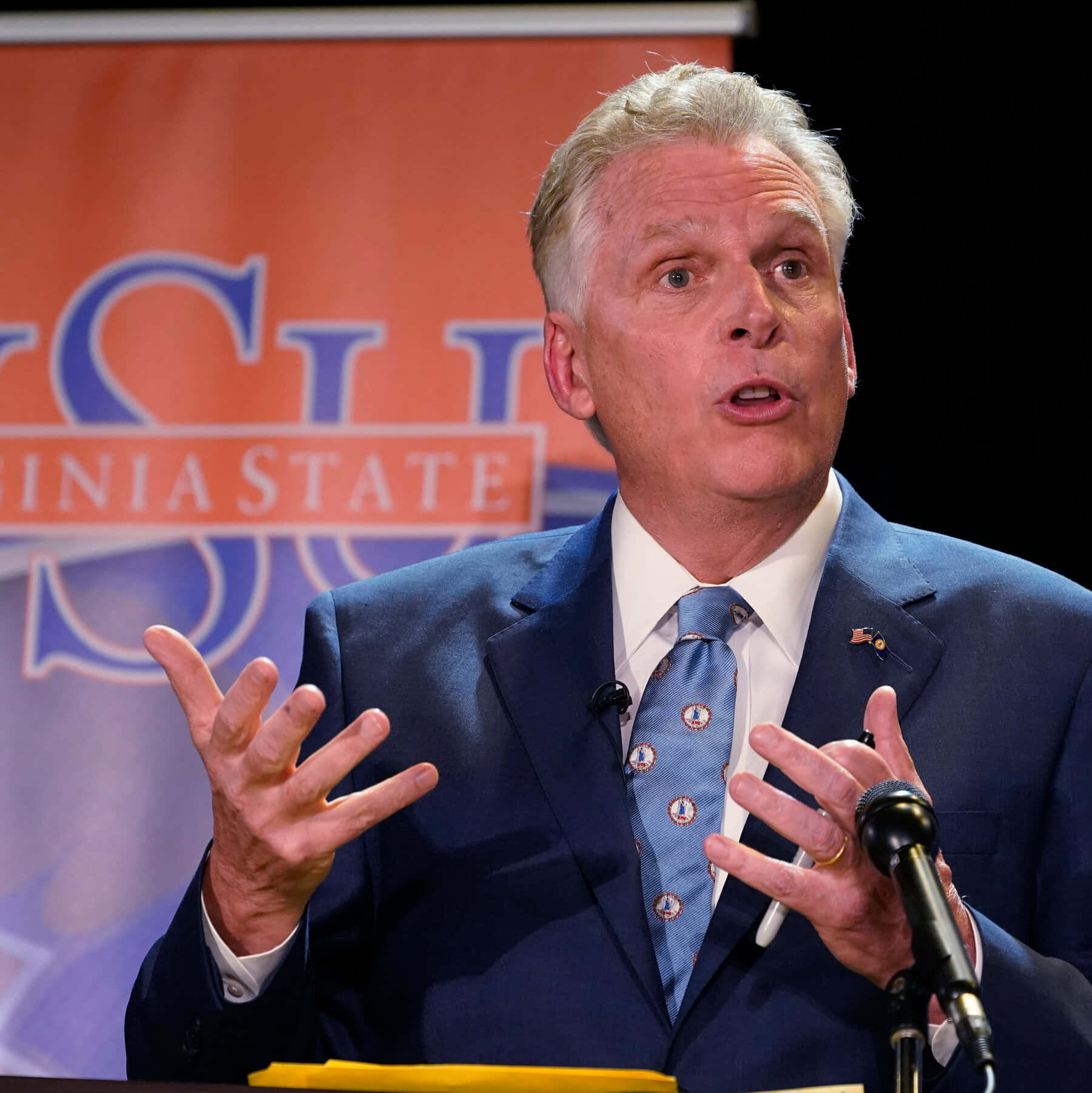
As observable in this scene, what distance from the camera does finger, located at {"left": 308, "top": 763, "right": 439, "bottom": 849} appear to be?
156 cm

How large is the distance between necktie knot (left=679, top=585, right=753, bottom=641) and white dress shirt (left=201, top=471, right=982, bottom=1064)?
0.02m

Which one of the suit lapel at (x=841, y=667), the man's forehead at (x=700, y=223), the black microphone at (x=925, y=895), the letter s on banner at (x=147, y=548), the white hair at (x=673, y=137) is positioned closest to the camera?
the black microphone at (x=925, y=895)

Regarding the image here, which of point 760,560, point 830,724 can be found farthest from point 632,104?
point 830,724

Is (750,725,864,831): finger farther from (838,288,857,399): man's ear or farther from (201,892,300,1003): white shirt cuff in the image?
(838,288,857,399): man's ear

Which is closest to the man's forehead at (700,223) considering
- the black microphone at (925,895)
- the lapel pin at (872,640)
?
the lapel pin at (872,640)

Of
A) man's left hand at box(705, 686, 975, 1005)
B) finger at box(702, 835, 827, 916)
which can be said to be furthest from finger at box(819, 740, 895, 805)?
finger at box(702, 835, 827, 916)

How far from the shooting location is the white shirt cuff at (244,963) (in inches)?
68.4

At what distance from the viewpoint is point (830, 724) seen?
190 centimetres

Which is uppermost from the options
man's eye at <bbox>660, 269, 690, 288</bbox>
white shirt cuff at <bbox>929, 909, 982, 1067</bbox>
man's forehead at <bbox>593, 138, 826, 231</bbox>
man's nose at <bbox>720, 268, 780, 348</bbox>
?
man's forehead at <bbox>593, 138, 826, 231</bbox>

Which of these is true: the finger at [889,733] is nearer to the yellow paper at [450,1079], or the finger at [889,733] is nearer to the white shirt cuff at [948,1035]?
the white shirt cuff at [948,1035]

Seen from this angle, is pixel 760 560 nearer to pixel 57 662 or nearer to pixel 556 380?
pixel 556 380

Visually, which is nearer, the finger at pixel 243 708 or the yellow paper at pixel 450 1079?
the yellow paper at pixel 450 1079

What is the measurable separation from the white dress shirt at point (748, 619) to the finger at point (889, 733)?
1.42 feet

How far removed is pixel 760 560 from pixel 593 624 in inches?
11.5
